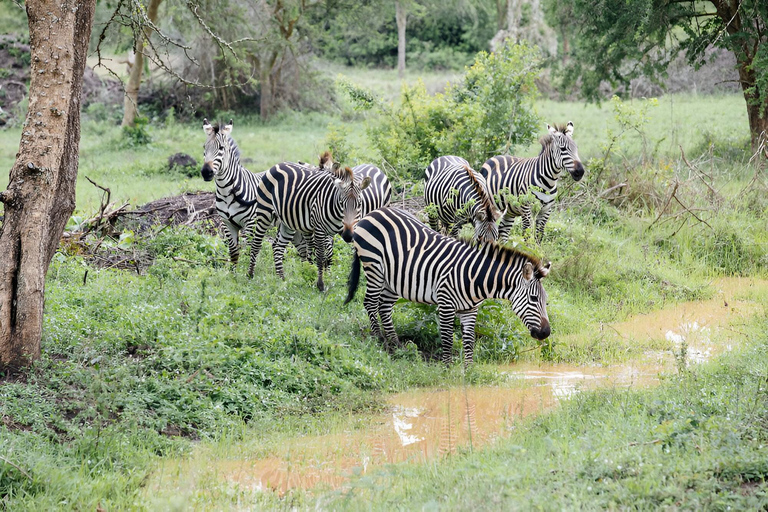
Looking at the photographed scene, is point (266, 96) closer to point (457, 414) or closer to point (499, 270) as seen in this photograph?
point (499, 270)

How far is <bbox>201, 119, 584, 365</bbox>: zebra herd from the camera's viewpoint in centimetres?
802

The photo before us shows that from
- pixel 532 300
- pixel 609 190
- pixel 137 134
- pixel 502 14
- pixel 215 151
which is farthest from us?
pixel 502 14

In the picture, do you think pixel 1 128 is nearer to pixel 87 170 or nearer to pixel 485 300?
pixel 87 170

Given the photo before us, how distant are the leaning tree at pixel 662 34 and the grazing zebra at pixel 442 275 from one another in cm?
946

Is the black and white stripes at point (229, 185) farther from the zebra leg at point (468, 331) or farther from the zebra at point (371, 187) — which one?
the zebra leg at point (468, 331)

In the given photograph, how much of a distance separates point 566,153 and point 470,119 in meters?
2.78

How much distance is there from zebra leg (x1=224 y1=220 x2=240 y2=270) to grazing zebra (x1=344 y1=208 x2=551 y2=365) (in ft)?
9.02

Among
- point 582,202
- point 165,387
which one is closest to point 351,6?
point 582,202

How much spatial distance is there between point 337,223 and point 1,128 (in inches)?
685

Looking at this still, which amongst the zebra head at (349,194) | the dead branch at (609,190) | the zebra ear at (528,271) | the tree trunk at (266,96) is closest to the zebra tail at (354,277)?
the zebra head at (349,194)

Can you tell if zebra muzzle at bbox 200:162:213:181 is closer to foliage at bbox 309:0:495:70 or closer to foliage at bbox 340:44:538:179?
foliage at bbox 340:44:538:179

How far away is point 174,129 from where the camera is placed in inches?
880

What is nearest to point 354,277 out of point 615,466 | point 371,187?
point 371,187

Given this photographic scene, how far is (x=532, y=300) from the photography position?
7836mm
